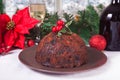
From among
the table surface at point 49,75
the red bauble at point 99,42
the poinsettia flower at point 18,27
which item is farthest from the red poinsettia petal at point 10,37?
the red bauble at point 99,42

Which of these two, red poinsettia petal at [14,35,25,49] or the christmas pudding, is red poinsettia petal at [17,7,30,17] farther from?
the christmas pudding

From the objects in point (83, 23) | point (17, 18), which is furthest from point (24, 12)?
point (83, 23)

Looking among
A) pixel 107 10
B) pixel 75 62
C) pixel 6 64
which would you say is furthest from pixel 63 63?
pixel 107 10

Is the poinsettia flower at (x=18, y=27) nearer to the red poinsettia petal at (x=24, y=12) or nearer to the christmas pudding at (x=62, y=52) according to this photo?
the red poinsettia petal at (x=24, y=12)

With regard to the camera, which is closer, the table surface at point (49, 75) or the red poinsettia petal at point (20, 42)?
the table surface at point (49, 75)

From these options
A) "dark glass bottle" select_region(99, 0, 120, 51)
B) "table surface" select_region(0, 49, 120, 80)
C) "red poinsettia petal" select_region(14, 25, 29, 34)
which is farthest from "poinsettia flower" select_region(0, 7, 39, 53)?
"dark glass bottle" select_region(99, 0, 120, 51)

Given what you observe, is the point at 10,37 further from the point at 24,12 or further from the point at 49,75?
the point at 49,75
